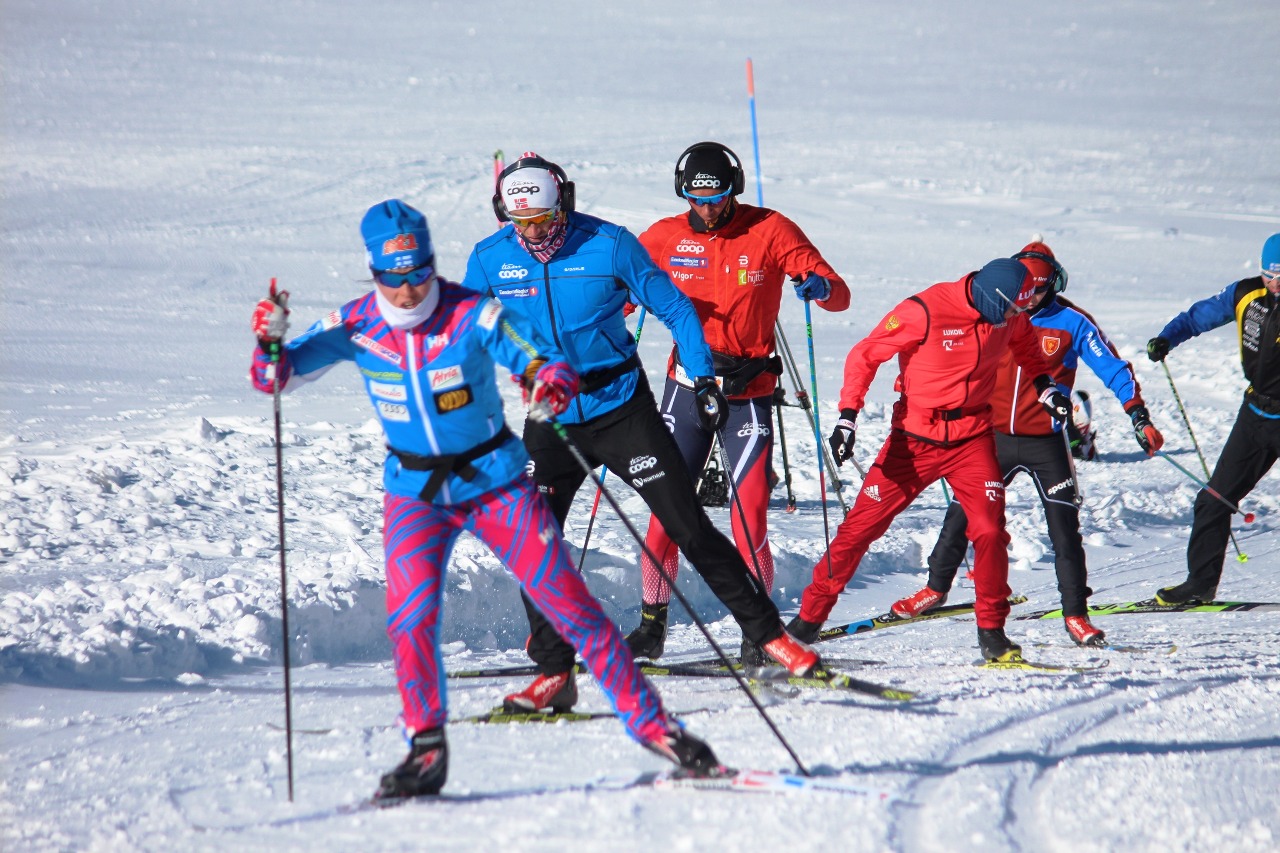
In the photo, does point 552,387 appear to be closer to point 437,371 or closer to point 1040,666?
point 437,371

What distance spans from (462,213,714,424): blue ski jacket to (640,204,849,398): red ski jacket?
3.00ft

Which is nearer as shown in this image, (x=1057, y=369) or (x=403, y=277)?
(x=403, y=277)

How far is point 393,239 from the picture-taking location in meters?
3.83

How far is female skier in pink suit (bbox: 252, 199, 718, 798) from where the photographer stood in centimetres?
388

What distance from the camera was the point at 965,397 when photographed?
5961 mm

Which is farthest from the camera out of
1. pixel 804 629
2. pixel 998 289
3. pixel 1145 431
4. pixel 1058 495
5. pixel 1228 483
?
pixel 1228 483

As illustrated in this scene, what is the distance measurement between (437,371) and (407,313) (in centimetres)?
20

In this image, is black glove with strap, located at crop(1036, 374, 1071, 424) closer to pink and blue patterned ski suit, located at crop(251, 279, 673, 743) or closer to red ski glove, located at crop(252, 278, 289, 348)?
pink and blue patterned ski suit, located at crop(251, 279, 673, 743)

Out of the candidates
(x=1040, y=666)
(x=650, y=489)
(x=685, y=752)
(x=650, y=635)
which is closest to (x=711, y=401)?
(x=650, y=489)

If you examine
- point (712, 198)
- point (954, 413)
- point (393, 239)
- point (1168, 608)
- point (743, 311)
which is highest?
point (712, 198)

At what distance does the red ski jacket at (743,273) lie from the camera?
6.10m

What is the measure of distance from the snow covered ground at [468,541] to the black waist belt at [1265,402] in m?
1.32

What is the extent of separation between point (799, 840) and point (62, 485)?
19.0 feet

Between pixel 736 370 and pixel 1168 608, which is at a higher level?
pixel 736 370
